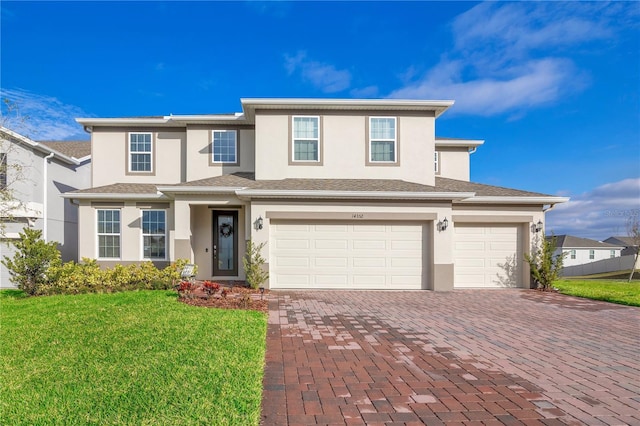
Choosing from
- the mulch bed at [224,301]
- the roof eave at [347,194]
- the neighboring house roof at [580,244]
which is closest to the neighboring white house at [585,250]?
the neighboring house roof at [580,244]

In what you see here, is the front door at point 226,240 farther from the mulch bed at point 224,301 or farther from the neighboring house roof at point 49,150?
the neighboring house roof at point 49,150

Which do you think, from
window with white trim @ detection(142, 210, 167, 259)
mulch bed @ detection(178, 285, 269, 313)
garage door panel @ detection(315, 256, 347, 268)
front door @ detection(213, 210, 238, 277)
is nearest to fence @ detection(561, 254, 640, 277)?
garage door panel @ detection(315, 256, 347, 268)

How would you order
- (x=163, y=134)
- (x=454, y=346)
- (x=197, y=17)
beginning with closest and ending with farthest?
(x=454, y=346)
(x=197, y=17)
(x=163, y=134)

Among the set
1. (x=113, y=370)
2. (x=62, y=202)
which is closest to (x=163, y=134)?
(x=62, y=202)

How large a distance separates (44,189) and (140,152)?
5286mm

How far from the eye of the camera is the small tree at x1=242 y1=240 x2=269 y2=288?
10969 mm

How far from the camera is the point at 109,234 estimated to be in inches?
533

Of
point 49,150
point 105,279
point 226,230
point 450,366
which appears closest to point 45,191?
point 49,150

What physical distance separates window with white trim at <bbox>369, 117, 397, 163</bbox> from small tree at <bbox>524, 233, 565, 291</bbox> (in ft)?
20.2

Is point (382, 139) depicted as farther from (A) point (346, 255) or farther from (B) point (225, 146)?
(B) point (225, 146)

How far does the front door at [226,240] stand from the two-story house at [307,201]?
4 centimetres

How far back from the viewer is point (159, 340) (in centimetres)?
545

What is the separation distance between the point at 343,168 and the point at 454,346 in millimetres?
8260

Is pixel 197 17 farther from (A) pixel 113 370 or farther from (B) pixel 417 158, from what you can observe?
(A) pixel 113 370
